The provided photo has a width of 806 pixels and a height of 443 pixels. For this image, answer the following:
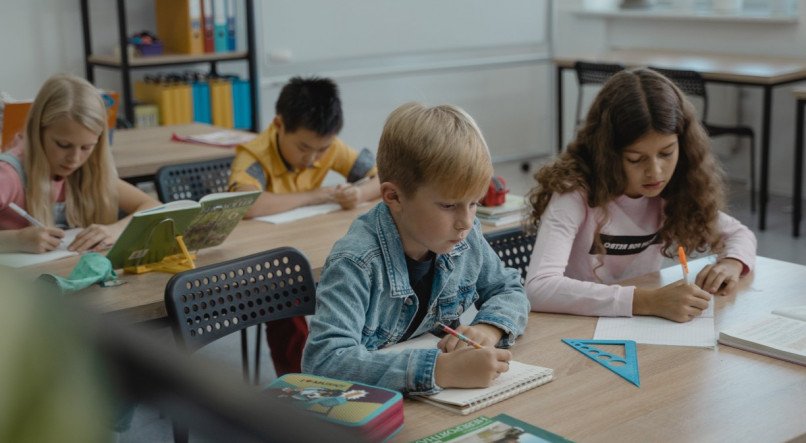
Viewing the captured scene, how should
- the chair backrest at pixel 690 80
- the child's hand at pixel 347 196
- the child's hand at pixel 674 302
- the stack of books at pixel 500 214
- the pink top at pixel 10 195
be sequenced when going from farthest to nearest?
the chair backrest at pixel 690 80 < the child's hand at pixel 347 196 < the stack of books at pixel 500 214 < the pink top at pixel 10 195 < the child's hand at pixel 674 302

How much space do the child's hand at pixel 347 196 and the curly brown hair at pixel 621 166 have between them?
747 mm

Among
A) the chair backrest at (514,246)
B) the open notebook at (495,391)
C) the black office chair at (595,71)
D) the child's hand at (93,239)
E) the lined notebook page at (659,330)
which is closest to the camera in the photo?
the open notebook at (495,391)

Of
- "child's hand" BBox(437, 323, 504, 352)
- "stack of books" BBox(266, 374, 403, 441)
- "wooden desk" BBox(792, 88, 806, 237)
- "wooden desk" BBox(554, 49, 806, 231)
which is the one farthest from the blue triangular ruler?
"wooden desk" BBox(554, 49, 806, 231)

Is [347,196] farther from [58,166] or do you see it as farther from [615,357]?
[615,357]

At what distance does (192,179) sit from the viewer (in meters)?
2.90

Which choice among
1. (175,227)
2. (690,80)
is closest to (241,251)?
(175,227)

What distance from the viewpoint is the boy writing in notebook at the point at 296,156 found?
2.77 m

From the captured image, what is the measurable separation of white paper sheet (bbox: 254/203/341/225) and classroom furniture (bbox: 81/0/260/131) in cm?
222

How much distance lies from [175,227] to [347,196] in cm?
71

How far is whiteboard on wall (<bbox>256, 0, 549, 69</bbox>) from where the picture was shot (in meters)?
5.46

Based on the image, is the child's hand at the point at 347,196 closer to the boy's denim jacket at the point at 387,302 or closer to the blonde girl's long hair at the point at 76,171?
the blonde girl's long hair at the point at 76,171

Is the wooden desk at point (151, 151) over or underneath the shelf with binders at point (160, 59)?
underneath

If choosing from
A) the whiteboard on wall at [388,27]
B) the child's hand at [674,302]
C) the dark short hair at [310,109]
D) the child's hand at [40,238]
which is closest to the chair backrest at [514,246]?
the child's hand at [674,302]

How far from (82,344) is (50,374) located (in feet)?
0.04
